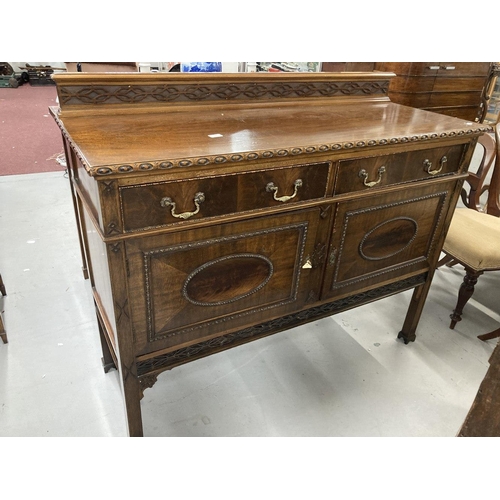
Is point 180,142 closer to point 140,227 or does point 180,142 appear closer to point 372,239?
point 140,227

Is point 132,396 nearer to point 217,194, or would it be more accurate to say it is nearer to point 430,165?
point 217,194

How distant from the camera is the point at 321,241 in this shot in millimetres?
1408

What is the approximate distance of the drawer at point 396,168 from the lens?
4.37 feet

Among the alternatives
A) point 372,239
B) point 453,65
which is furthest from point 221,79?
point 453,65

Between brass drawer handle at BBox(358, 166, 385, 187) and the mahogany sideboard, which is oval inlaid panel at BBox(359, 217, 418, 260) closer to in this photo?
the mahogany sideboard

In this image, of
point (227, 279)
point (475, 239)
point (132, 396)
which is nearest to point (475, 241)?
point (475, 239)

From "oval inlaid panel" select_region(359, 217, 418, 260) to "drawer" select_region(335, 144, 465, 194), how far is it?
0.18 meters

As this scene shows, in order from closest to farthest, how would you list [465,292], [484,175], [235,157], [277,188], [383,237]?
[235,157], [277,188], [383,237], [465,292], [484,175]

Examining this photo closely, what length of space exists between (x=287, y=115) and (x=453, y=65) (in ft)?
12.0

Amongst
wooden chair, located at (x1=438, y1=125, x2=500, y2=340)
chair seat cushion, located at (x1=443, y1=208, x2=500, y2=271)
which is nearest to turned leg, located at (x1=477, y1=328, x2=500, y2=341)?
wooden chair, located at (x1=438, y1=125, x2=500, y2=340)

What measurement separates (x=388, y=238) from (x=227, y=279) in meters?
0.70

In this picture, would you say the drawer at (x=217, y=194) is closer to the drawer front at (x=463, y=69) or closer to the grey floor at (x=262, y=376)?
the grey floor at (x=262, y=376)

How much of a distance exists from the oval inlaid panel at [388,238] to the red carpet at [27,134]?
321cm

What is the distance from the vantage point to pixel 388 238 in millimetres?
1609
